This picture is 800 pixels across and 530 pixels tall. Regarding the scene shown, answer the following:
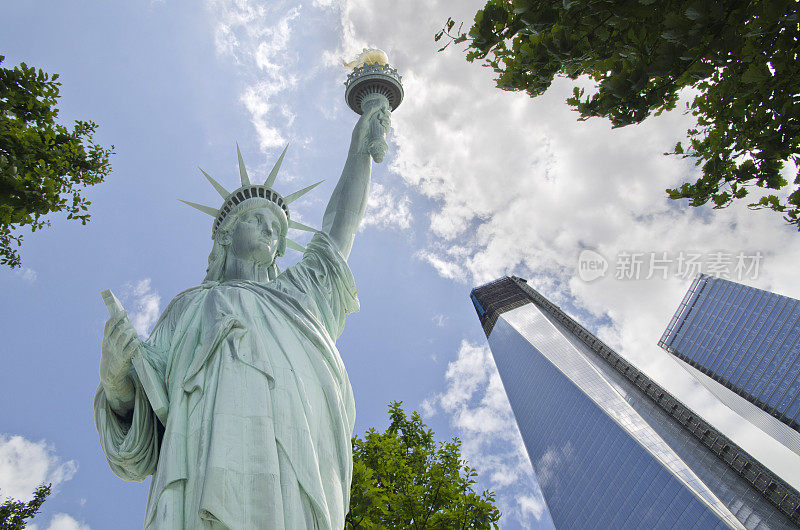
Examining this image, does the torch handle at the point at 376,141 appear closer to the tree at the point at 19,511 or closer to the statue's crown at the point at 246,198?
the statue's crown at the point at 246,198

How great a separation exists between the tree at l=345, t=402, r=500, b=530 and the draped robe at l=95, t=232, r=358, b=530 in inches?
139

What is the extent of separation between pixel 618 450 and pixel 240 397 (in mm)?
71286

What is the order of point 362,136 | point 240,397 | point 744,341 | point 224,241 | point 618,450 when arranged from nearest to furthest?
point 240,397
point 224,241
point 362,136
point 618,450
point 744,341

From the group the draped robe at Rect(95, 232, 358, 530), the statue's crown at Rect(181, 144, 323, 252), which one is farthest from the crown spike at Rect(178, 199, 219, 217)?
the draped robe at Rect(95, 232, 358, 530)

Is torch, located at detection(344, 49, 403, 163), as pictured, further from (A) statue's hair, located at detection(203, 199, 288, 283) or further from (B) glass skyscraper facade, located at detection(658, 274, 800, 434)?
(B) glass skyscraper facade, located at detection(658, 274, 800, 434)

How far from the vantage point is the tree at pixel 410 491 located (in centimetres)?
817

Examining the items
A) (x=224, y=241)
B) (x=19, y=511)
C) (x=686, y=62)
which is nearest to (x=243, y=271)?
(x=224, y=241)

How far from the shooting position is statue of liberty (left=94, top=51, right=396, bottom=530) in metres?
3.78

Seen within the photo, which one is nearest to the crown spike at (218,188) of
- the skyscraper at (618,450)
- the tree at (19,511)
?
the tree at (19,511)

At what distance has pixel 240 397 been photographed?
4.30 metres

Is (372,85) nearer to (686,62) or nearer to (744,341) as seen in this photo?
(686,62)

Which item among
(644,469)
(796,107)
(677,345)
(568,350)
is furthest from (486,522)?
(677,345)

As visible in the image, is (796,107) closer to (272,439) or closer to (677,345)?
(272,439)

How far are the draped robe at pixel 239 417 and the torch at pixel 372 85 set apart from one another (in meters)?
4.08
